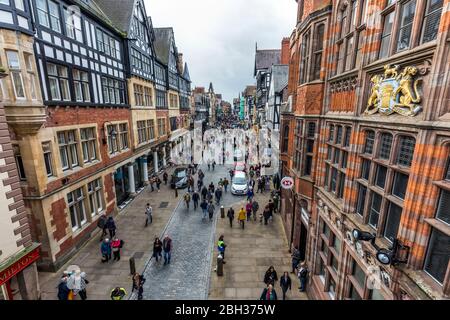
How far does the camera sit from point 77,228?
12.9 metres

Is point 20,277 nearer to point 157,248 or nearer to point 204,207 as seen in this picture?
point 157,248

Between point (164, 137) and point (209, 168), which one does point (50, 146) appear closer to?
point (164, 137)

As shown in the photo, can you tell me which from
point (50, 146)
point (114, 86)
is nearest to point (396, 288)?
point (50, 146)

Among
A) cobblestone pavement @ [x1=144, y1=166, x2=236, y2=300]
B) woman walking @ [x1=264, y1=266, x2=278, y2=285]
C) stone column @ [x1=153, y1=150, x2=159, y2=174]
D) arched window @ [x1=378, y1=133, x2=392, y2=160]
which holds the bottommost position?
cobblestone pavement @ [x1=144, y1=166, x2=236, y2=300]

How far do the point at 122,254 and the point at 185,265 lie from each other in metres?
3.70

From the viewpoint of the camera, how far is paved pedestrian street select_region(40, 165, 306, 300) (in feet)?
32.6

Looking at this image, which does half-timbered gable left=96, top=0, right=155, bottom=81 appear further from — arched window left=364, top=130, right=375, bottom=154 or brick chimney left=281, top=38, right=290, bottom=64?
arched window left=364, top=130, right=375, bottom=154

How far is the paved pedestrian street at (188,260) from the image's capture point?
992 cm

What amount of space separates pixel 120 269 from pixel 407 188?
1204cm

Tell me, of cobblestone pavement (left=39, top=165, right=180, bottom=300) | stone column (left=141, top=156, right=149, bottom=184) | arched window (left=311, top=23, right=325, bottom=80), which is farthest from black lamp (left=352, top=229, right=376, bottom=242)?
stone column (left=141, top=156, right=149, bottom=184)

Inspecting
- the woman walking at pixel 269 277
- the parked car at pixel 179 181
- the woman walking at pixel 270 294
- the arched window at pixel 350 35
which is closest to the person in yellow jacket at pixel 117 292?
the woman walking at pixel 270 294

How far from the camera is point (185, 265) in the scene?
11.5 m

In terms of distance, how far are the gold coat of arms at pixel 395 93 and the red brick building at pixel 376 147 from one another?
24 millimetres
